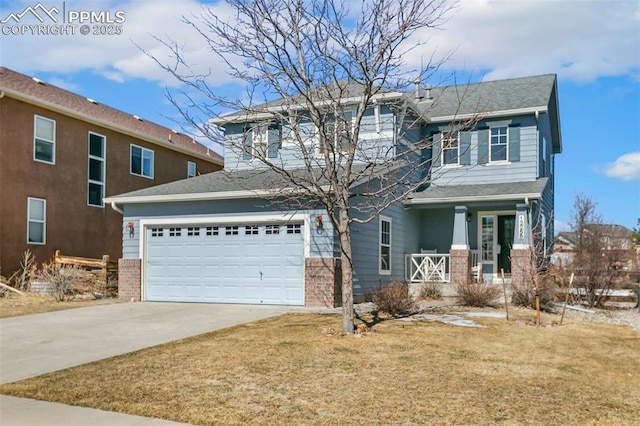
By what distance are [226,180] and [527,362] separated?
10.8m

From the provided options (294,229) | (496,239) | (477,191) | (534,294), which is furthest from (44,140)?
(534,294)

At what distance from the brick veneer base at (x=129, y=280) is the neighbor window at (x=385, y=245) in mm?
7040

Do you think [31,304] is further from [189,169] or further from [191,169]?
[191,169]

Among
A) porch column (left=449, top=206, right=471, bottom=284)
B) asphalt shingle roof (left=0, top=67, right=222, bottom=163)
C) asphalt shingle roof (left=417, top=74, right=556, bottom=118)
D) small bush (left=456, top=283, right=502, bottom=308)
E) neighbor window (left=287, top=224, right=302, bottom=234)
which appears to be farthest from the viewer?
asphalt shingle roof (left=0, top=67, right=222, bottom=163)

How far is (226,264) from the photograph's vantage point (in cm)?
1587

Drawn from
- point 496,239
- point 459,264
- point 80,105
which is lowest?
point 459,264

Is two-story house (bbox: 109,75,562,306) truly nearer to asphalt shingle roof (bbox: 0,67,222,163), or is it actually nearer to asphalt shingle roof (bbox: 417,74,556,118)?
asphalt shingle roof (bbox: 417,74,556,118)

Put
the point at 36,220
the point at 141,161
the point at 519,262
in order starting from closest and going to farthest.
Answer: the point at 519,262, the point at 36,220, the point at 141,161

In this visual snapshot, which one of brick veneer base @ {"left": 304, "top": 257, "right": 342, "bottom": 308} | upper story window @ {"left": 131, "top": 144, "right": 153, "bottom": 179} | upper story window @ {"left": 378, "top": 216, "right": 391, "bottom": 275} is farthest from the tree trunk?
upper story window @ {"left": 131, "top": 144, "right": 153, "bottom": 179}

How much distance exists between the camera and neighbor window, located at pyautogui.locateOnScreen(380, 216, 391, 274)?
56.5 ft

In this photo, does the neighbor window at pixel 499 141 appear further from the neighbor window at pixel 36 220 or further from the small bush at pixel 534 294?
the neighbor window at pixel 36 220

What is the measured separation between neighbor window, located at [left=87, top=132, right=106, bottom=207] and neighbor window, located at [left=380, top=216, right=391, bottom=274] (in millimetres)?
11192

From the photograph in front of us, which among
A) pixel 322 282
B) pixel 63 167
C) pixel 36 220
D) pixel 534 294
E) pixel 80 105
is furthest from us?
pixel 80 105

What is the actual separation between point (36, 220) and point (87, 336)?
10348 mm
